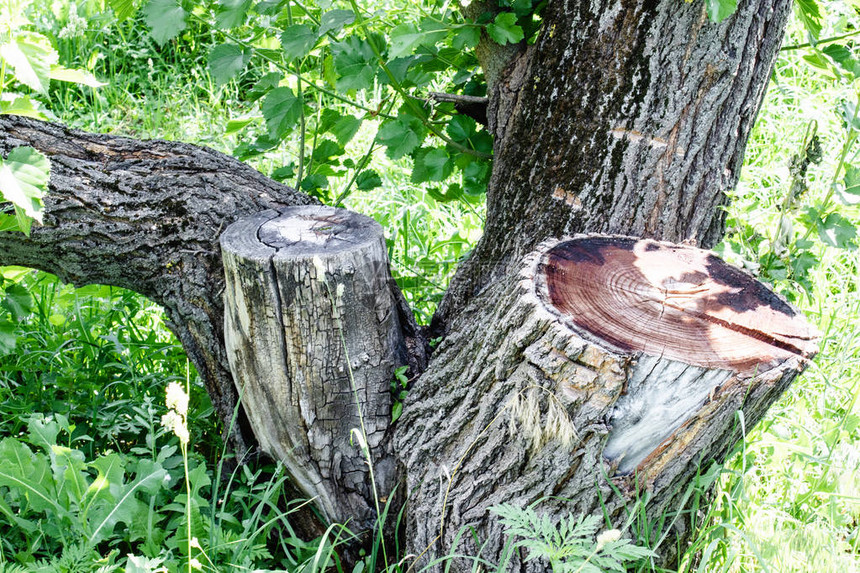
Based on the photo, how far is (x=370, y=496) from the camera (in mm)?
2146

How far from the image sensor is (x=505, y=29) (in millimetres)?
2143

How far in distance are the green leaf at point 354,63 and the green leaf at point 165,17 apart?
17.8 inches

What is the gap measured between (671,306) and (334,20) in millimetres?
1219

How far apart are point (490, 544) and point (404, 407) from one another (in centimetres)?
42

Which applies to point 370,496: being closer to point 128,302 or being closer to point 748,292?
point 748,292

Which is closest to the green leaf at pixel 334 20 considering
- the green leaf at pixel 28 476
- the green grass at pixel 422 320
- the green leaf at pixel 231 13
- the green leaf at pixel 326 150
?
the green leaf at pixel 231 13

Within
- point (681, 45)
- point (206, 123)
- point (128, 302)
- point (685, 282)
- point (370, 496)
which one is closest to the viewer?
point (685, 282)

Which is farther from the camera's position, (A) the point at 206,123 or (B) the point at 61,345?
(A) the point at 206,123

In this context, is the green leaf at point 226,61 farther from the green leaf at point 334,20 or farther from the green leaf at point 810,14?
the green leaf at point 810,14

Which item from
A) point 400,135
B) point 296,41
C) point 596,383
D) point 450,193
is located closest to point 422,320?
point 450,193

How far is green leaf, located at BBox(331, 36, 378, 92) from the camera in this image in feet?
7.41

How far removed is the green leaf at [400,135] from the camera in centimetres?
244

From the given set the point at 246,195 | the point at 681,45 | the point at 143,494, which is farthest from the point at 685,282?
the point at 143,494

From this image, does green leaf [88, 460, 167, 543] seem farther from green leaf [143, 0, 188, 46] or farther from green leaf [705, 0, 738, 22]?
green leaf [705, 0, 738, 22]
